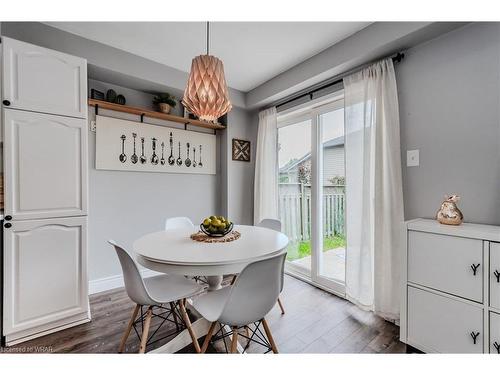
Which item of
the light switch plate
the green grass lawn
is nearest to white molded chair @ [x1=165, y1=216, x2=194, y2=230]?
the green grass lawn

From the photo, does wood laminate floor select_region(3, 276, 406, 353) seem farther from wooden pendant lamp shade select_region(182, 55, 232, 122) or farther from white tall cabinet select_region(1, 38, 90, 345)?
wooden pendant lamp shade select_region(182, 55, 232, 122)

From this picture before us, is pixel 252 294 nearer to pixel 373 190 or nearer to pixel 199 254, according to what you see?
pixel 199 254

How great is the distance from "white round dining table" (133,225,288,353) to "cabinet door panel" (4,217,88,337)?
69 cm

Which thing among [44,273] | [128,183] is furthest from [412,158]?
[44,273]

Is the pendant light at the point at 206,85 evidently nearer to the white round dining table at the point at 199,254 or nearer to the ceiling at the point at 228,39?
the ceiling at the point at 228,39

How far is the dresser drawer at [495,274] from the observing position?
1159 mm

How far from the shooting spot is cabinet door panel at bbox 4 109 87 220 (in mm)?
1555

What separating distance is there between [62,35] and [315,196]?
2810mm

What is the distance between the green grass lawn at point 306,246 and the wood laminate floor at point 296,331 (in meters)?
0.54

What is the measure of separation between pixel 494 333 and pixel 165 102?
128 inches

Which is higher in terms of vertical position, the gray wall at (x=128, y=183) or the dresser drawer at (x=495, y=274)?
the gray wall at (x=128, y=183)

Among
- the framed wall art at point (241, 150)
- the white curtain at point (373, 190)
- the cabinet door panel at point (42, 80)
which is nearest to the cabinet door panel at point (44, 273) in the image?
the cabinet door panel at point (42, 80)

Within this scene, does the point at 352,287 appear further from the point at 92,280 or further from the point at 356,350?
the point at 92,280

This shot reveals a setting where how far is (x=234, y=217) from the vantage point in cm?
321
